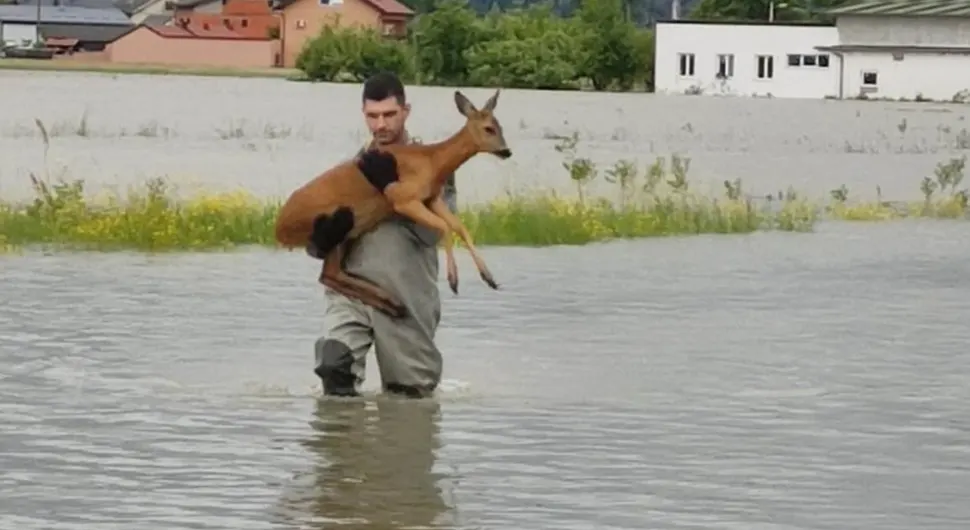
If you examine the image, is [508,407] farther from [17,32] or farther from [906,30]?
[17,32]

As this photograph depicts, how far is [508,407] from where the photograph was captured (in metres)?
13.0

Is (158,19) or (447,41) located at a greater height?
(158,19)

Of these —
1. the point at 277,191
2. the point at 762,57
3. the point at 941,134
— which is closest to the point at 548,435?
the point at 277,191

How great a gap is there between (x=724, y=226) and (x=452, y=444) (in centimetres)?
1429

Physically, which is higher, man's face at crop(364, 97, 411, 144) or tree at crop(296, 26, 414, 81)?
man's face at crop(364, 97, 411, 144)

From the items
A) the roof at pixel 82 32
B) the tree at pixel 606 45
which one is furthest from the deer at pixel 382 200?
the roof at pixel 82 32

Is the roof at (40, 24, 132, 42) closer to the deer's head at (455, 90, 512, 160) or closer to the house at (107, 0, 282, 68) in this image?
the house at (107, 0, 282, 68)

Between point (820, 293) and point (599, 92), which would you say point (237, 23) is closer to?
point (599, 92)

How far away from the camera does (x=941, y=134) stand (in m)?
59.3

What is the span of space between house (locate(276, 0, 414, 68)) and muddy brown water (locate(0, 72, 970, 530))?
106 m

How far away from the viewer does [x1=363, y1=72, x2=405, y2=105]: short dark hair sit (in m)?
11.4

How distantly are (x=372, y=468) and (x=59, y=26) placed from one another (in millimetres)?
142188

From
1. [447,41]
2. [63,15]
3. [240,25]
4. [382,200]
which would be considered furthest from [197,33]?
[382,200]

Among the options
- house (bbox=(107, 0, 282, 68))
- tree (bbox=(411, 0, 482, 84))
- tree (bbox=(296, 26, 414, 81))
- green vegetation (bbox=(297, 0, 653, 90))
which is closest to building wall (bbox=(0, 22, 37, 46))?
house (bbox=(107, 0, 282, 68))
